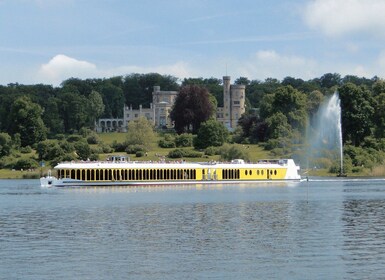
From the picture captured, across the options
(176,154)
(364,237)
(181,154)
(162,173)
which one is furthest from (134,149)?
(364,237)

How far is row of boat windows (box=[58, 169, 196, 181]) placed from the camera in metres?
126

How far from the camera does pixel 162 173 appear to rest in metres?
133

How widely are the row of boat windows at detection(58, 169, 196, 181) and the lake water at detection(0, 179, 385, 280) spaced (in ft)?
115

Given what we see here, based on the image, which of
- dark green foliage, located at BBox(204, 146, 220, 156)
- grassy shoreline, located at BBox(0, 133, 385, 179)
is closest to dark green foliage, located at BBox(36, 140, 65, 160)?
grassy shoreline, located at BBox(0, 133, 385, 179)

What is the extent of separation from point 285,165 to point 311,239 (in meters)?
87.1

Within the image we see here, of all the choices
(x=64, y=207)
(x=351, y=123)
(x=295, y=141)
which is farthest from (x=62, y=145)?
(x=64, y=207)

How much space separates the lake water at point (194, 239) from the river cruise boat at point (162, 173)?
114ft

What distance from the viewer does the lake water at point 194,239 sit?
1735 inches

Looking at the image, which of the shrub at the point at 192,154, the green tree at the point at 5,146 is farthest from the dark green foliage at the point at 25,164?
the shrub at the point at 192,154

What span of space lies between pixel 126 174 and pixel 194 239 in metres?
74.4

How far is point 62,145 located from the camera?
187625 mm

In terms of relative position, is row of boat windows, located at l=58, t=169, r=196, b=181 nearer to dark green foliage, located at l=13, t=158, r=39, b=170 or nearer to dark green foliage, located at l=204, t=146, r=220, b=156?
dark green foliage, located at l=13, t=158, r=39, b=170

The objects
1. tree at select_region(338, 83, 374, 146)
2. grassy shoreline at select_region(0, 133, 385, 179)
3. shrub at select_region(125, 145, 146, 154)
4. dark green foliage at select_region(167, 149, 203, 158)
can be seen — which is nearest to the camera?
grassy shoreline at select_region(0, 133, 385, 179)

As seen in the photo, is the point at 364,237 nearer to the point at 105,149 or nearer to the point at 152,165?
the point at 152,165
